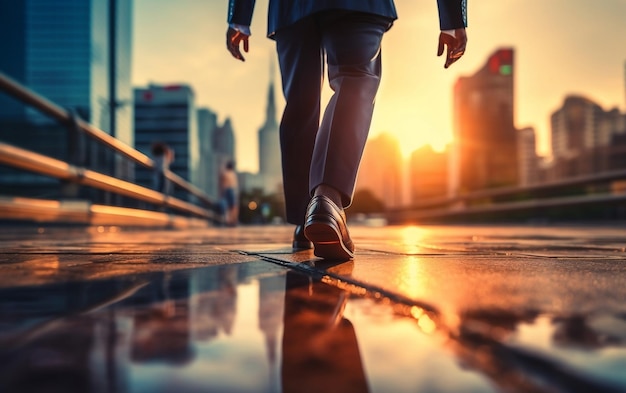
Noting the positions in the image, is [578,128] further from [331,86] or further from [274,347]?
[274,347]

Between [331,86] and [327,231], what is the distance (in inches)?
25.2

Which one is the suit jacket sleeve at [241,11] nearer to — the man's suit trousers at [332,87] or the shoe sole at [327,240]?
the man's suit trousers at [332,87]

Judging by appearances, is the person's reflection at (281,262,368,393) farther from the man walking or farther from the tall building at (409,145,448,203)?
the tall building at (409,145,448,203)

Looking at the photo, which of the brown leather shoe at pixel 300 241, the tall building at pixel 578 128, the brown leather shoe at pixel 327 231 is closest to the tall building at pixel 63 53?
the brown leather shoe at pixel 300 241

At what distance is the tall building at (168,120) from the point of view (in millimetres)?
88750

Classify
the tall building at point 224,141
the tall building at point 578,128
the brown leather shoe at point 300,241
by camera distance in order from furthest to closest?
the tall building at point 224,141
the tall building at point 578,128
the brown leather shoe at point 300,241

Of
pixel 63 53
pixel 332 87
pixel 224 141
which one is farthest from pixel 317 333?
pixel 224 141

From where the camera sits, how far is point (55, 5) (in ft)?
266

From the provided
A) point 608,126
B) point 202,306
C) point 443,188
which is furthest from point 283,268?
point 608,126

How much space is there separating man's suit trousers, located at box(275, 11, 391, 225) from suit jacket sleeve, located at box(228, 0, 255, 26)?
0.59ft

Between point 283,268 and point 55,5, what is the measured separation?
92398 mm

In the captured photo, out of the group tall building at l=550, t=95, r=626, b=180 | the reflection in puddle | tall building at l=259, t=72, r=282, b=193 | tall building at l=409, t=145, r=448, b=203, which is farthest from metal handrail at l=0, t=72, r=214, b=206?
tall building at l=259, t=72, r=282, b=193

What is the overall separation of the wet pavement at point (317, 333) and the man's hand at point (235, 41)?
142 centimetres

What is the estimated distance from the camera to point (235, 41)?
2293 millimetres
